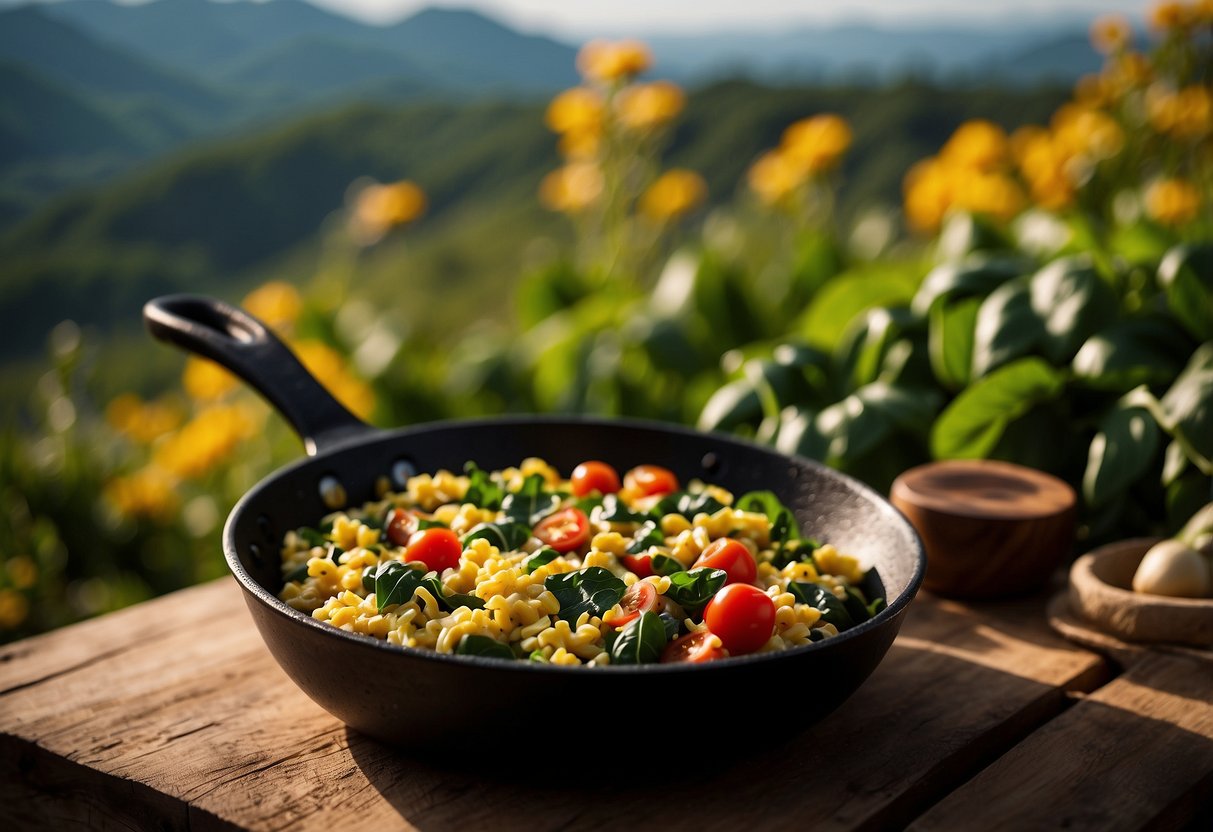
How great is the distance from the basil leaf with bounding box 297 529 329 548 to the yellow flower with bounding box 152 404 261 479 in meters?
1.94

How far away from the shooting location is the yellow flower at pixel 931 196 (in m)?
3.21

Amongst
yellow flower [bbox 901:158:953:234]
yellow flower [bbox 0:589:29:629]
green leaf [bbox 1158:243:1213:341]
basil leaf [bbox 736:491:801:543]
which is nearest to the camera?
basil leaf [bbox 736:491:801:543]

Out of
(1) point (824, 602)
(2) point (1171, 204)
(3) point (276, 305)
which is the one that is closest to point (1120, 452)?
(1) point (824, 602)

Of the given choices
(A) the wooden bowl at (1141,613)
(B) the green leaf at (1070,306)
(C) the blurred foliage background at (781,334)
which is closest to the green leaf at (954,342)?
(C) the blurred foliage background at (781,334)

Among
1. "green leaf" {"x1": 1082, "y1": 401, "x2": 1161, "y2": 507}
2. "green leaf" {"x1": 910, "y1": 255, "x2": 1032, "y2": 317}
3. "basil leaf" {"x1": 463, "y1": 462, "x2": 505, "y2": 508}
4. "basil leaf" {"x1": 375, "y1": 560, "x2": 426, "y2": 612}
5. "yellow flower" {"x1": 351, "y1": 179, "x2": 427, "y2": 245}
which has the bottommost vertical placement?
"yellow flower" {"x1": 351, "y1": 179, "x2": 427, "y2": 245}

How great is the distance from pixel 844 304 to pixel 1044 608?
76 centimetres

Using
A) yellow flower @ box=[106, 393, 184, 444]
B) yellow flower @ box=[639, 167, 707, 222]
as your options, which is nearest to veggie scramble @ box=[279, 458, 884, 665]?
yellow flower @ box=[639, 167, 707, 222]

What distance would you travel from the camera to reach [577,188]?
10.8 feet

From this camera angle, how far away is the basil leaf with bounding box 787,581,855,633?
1146 millimetres

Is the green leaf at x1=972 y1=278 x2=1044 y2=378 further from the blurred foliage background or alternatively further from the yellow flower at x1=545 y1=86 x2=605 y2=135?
the yellow flower at x1=545 y1=86 x2=605 y2=135

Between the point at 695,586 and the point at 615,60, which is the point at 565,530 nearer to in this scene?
the point at 695,586

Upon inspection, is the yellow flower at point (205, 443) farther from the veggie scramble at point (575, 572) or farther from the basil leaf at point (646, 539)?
the basil leaf at point (646, 539)

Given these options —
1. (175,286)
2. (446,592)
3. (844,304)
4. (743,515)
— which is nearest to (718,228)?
(844,304)

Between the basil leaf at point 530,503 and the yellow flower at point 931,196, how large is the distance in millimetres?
2195
